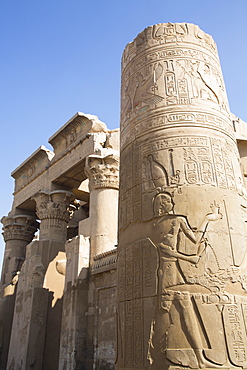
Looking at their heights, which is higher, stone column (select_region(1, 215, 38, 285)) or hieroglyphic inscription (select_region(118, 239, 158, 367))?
stone column (select_region(1, 215, 38, 285))

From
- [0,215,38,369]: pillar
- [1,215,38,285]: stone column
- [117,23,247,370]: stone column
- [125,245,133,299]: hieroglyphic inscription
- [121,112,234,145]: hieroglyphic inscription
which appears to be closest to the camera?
[117,23,247,370]: stone column

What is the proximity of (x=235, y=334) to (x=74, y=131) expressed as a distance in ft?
34.6

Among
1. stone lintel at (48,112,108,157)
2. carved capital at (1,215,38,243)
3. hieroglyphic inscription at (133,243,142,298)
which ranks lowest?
hieroglyphic inscription at (133,243,142,298)

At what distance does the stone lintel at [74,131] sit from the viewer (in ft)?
39.1

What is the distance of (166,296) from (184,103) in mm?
2190

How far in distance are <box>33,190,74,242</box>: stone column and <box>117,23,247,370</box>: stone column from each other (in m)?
8.51

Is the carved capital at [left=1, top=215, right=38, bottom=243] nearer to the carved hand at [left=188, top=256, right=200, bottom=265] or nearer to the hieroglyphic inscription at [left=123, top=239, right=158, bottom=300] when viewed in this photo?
the hieroglyphic inscription at [left=123, top=239, right=158, bottom=300]

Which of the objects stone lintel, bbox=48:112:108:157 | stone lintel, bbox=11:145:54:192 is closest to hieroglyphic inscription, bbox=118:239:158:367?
stone lintel, bbox=48:112:108:157

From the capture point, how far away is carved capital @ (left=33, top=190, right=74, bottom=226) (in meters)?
12.8

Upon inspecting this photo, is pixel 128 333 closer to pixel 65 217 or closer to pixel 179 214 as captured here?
pixel 179 214

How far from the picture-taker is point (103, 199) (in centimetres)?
1023

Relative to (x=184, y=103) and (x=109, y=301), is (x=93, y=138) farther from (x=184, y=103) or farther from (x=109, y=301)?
(x=184, y=103)

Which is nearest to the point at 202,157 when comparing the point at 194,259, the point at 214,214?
the point at 214,214

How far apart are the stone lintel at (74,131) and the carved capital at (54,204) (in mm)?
1481
